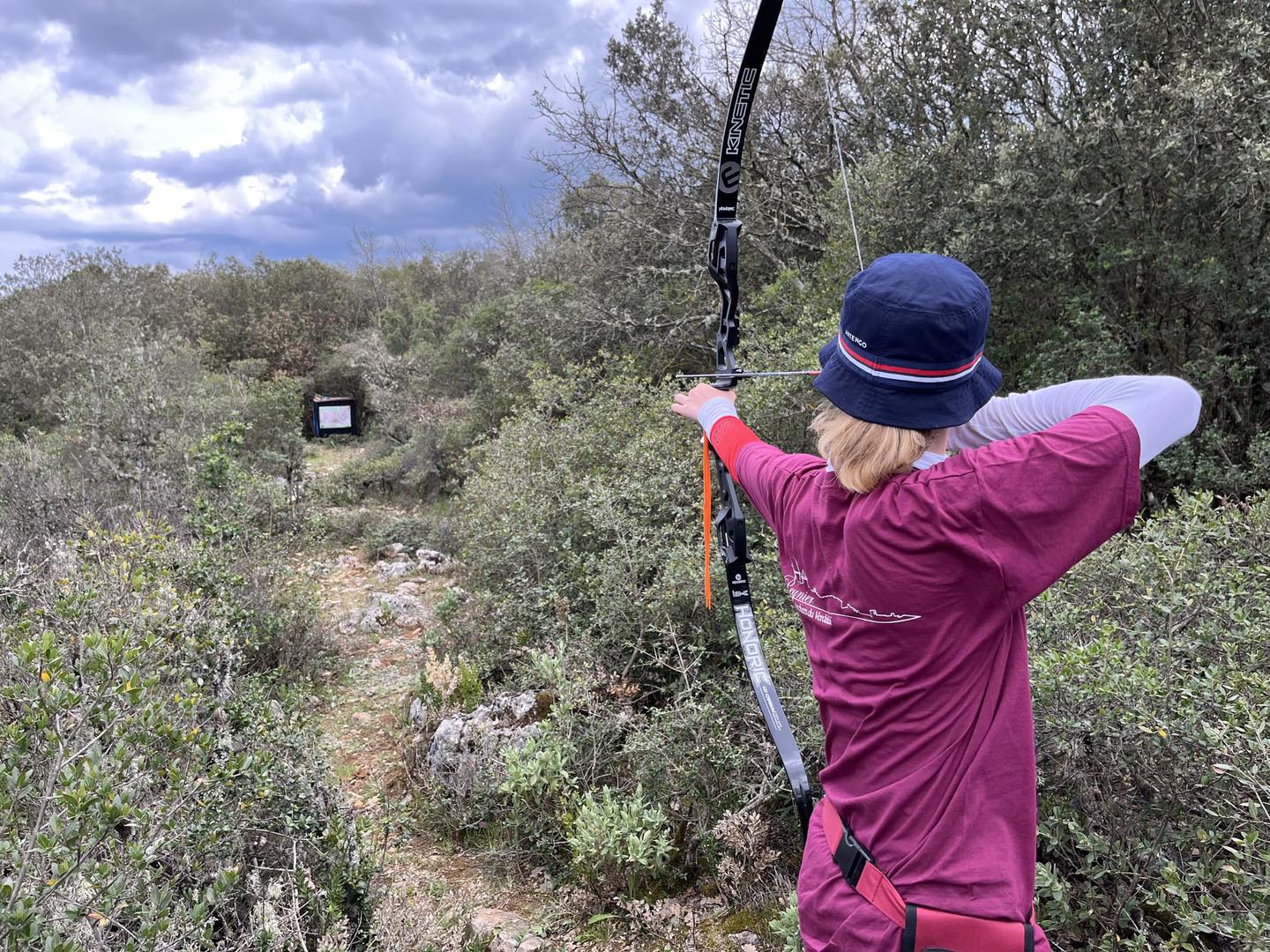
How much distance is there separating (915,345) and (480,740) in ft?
13.3

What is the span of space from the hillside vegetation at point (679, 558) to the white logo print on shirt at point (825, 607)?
4.45 feet

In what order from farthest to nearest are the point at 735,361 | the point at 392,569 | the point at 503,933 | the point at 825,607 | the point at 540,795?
the point at 392,569, the point at 540,795, the point at 503,933, the point at 735,361, the point at 825,607

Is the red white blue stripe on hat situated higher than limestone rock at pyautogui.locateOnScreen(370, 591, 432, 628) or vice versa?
the red white blue stripe on hat

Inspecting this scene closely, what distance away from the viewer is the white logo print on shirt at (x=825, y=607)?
1.29 metres

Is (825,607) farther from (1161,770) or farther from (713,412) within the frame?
(1161,770)

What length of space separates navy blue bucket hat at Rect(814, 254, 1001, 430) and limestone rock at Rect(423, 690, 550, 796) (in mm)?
3456

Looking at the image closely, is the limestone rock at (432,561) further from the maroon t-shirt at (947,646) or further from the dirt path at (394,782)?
the maroon t-shirt at (947,646)

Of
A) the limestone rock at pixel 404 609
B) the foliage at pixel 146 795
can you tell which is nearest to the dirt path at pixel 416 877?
the foliage at pixel 146 795

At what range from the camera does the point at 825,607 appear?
1.42 m

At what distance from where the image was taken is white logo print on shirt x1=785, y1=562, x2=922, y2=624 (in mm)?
1287

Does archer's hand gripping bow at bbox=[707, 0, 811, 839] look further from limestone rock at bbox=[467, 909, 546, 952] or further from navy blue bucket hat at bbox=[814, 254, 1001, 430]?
limestone rock at bbox=[467, 909, 546, 952]

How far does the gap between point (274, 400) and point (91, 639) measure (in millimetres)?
13831

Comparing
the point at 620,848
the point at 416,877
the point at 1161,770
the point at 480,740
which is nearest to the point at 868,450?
the point at 1161,770

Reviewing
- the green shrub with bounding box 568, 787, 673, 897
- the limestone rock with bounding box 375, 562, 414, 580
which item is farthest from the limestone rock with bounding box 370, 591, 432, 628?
the green shrub with bounding box 568, 787, 673, 897
